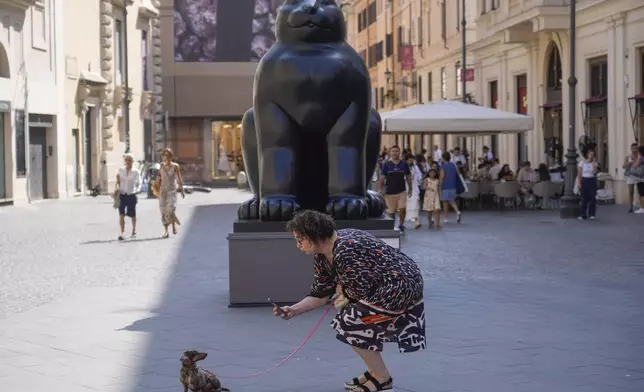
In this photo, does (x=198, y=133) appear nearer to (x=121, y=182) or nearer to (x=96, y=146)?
(x=96, y=146)

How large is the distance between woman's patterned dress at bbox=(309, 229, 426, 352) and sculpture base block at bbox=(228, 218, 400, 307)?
3435 millimetres

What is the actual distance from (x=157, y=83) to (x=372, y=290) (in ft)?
133

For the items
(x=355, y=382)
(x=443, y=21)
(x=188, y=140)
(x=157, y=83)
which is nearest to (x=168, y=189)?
(x=355, y=382)

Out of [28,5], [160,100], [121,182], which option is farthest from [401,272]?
[160,100]

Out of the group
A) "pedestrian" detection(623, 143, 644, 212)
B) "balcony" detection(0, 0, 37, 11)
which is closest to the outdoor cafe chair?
"pedestrian" detection(623, 143, 644, 212)

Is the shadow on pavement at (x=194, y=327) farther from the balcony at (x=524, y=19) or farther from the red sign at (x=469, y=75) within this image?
the red sign at (x=469, y=75)

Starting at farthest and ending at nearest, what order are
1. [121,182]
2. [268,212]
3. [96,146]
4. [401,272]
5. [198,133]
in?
[198,133]
[96,146]
[121,182]
[268,212]
[401,272]

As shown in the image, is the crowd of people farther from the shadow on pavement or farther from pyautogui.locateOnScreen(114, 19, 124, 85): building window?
pyautogui.locateOnScreen(114, 19, 124, 85): building window

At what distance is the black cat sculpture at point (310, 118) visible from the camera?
916 cm

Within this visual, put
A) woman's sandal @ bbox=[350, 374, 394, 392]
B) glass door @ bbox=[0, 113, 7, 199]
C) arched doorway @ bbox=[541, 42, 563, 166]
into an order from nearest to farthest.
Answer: woman's sandal @ bbox=[350, 374, 394, 392]
glass door @ bbox=[0, 113, 7, 199]
arched doorway @ bbox=[541, 42, 563, 166]

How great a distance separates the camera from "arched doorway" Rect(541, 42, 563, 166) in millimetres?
30594

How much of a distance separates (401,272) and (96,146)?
1245 inches

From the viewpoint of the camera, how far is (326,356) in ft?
24.4

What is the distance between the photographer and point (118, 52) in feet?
128
